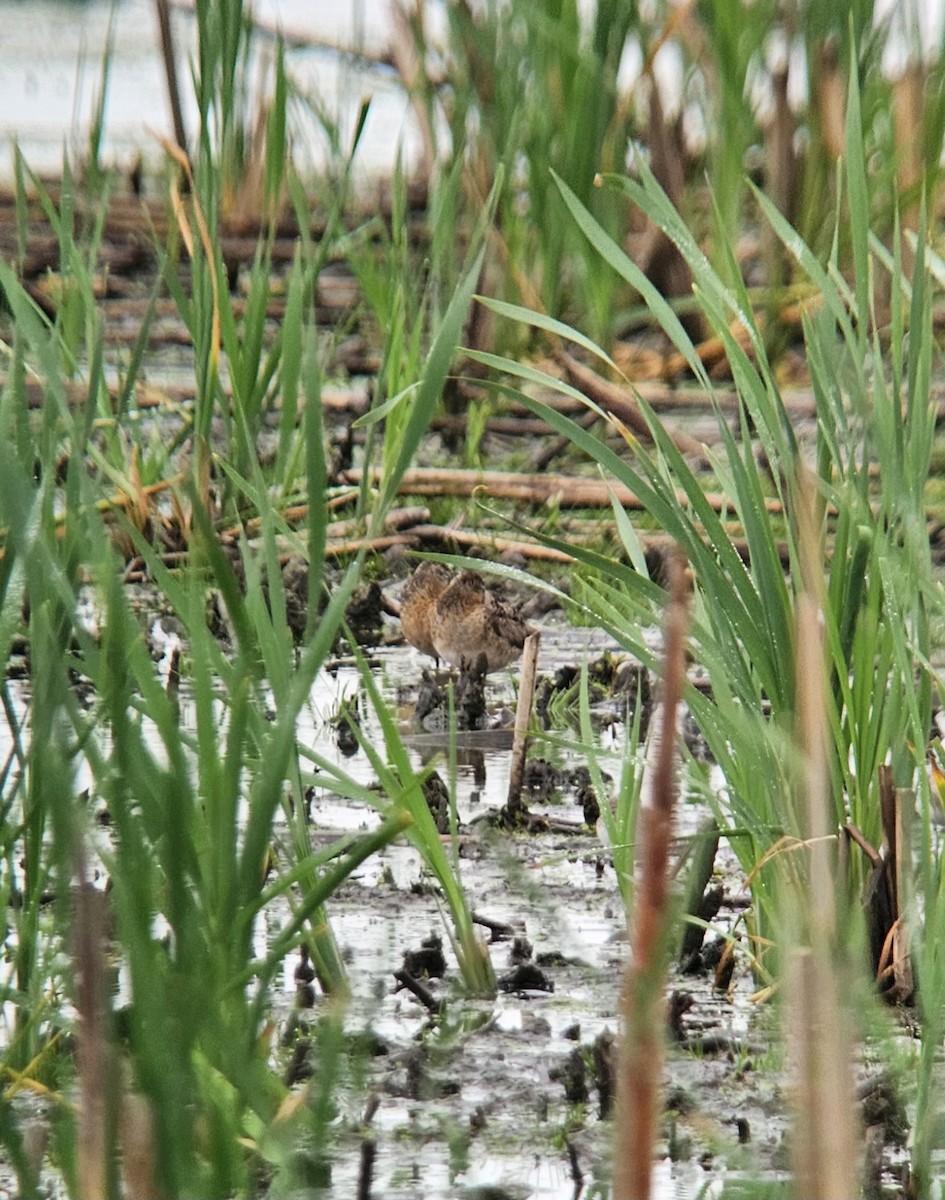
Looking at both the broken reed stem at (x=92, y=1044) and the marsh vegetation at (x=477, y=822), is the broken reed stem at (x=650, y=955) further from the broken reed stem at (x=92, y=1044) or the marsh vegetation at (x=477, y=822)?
the broken reed stem at (x=92, y=1044)

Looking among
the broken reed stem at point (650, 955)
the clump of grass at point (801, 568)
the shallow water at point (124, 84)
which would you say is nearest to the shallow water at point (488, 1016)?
the clump of grass at point (801, 568)

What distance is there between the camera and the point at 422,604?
3.20 m

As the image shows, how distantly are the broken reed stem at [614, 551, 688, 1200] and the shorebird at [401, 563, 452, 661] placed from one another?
7.45ft

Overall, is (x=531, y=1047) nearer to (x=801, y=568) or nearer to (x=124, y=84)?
(x=801, y=568)

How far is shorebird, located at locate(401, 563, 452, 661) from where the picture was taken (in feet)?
10.4

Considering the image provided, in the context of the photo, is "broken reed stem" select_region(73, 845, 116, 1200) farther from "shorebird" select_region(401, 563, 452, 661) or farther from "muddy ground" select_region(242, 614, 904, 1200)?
"shorebird" select_region(401, 563, 452, 661)

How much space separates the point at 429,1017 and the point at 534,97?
131 inches

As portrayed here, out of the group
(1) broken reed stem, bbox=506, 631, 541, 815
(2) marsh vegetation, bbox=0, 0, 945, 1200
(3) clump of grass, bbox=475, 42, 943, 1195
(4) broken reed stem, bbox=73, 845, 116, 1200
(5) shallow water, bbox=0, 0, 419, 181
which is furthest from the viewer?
(5) shallow water, bbox=0, 0, 419, 181

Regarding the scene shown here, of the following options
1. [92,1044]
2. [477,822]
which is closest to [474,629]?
[477,822]

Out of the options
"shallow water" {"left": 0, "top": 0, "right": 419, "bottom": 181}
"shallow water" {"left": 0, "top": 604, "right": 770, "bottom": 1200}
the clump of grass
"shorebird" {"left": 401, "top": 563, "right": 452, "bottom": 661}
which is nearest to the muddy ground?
"shallow water" {"left": 0, "top": 604, "right": 770, "bottom": 1200}

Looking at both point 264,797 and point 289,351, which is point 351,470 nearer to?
point 289,351

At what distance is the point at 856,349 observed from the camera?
180 cm

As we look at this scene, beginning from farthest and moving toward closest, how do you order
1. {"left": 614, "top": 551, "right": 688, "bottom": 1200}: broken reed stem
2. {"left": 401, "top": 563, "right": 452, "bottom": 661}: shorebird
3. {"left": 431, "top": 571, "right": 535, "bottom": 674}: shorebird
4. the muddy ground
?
1. {"left": 401, "top": 563, "right": 452, "bottom": 661}: shorebird
2. {"left": 431, "top": 571, "right": 535, "bottom": 674}: shorebird
3. the muddy ground
4. {"left": 614, "top": 551, "right": 688, "bottom": 1200}: broken reed stem

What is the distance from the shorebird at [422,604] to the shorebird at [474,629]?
3cm
